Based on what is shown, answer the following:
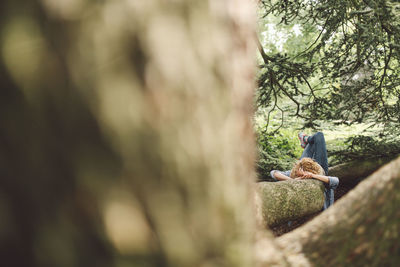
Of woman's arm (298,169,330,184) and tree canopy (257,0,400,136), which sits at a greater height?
tree canopy (257,0,400,136)

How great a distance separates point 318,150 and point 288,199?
8.02ft

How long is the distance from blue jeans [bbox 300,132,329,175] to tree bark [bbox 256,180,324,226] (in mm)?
1757

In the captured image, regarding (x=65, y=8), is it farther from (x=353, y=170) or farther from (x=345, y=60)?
(x=353, y=170)

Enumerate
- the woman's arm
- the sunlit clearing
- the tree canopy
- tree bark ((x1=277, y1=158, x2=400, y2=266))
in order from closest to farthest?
the sunlit clearing < tree bark ((x1=277, y1=158, x2=400, y2=266)) < the tree canopy < the woman's arm

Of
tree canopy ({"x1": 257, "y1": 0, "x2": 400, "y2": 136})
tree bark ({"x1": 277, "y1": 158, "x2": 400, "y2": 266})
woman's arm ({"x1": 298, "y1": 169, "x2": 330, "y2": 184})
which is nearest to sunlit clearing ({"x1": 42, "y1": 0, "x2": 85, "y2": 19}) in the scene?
tree bark ({"x1": 277, "y1": 158, "x2": 400, "y2": 266})

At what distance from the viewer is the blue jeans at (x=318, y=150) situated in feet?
18.5

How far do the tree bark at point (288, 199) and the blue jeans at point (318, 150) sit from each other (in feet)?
5.76

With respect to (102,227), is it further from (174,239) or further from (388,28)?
(388,28)

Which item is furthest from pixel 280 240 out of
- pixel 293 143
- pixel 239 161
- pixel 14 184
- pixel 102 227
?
pixel 293 143

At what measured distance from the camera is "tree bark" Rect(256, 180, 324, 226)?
11.4 ft

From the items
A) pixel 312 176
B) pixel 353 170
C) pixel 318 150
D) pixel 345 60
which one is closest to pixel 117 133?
pixel 312 176

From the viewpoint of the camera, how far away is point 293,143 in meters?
9.52

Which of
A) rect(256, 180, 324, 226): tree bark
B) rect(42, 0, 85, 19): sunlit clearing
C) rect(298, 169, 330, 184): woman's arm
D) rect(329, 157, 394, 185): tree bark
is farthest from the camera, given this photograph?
rect(329, 157, 394, 185): tree bark

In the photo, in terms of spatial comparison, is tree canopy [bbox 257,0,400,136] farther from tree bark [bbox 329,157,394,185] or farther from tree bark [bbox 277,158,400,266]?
tree bark [bbox 277,158,400,266]
